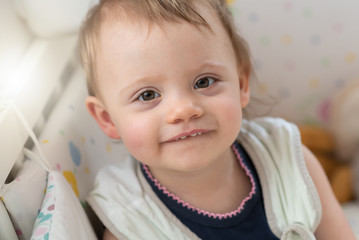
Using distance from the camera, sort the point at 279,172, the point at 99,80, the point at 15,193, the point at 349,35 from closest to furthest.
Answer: the point at 15,193 < the point at 99,80 < the point at 279,172 < the point at 349,35

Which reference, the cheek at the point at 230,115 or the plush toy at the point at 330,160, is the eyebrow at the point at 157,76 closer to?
the cheek at the point at 230,115

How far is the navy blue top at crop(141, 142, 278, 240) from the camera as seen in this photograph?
33.1 inches

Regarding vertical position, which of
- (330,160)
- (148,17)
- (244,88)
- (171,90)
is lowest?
(330,160)

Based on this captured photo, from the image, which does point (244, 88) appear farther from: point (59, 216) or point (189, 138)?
point (59, 216)

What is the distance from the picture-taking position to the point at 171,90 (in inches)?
27.9

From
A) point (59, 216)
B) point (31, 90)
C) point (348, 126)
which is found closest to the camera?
point (59, 216)

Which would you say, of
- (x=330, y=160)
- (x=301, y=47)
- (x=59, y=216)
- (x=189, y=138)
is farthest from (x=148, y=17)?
(x=330, y=160)

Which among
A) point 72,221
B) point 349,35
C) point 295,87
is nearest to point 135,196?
point 72,221

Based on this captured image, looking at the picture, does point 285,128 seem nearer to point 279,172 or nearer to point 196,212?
point 279,172

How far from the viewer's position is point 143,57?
0.70 metres

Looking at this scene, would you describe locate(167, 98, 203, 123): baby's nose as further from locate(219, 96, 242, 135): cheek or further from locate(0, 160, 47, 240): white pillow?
locate(0, 160, 47, 240): white pillow

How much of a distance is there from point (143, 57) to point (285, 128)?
0.37 metres

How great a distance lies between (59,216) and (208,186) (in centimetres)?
29

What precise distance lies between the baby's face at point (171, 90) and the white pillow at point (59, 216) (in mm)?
129
